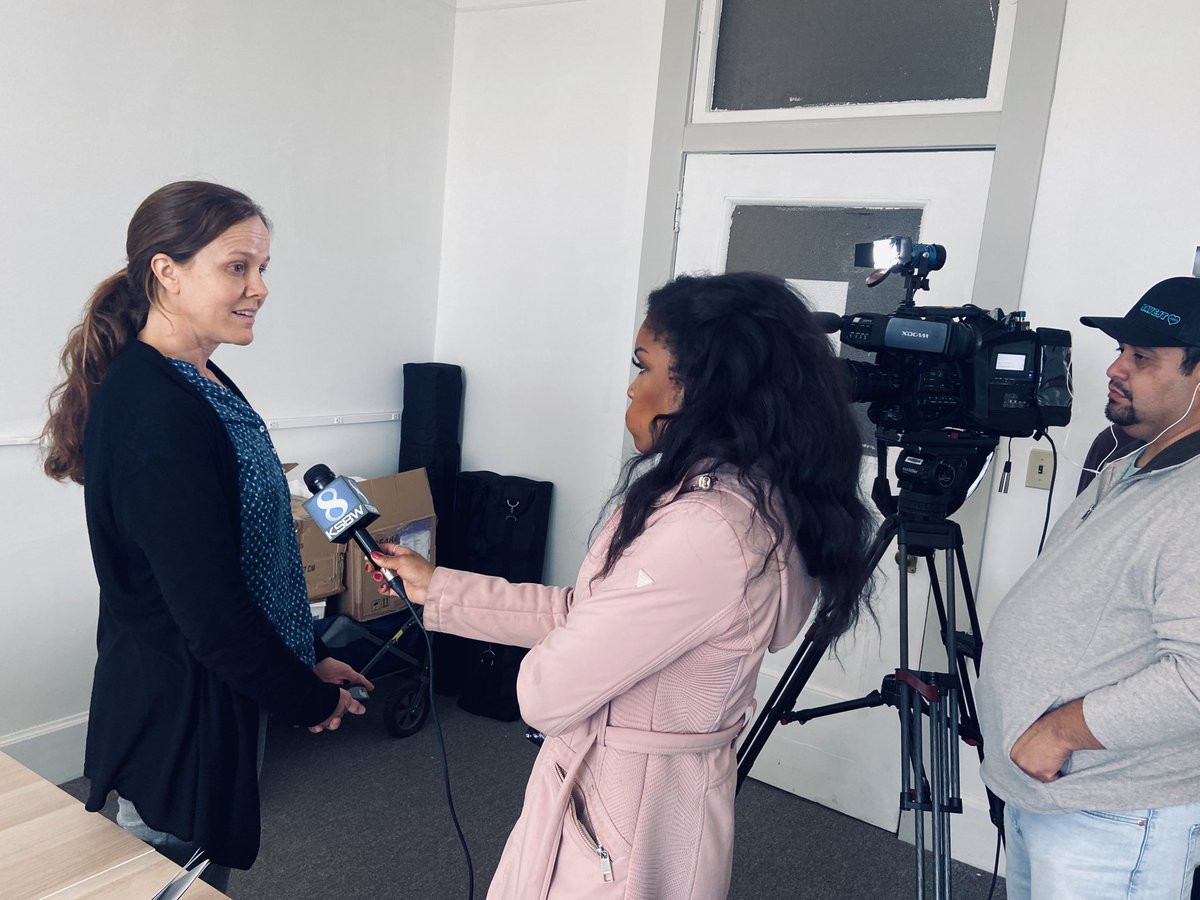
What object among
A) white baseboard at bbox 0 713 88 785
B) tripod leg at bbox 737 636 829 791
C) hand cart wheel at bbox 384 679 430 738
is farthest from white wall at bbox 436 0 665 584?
white baseboard at bbox 0 713 88 785

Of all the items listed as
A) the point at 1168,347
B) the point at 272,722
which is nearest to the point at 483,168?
the point at 272,722

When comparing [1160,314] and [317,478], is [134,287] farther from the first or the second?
[1160,314]

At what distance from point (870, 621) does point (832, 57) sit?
1.72m

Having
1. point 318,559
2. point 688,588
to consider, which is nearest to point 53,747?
point 318,559

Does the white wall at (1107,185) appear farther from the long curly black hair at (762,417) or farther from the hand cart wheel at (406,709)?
the hand cart wheel at (406,709)

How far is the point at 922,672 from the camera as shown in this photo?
65.0 inches

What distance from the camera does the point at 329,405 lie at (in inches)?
125

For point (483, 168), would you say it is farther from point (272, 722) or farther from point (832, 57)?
point (272, 722)

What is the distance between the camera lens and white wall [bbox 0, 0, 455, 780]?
7.54 ft

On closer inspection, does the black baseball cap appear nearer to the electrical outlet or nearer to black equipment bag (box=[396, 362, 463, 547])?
the electrical outlet

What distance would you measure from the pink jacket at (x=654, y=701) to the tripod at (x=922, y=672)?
470mm

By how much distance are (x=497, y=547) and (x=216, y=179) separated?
1511 millimetres

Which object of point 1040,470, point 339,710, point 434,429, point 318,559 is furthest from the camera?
point 434,429

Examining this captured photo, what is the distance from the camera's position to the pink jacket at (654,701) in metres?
1.01
